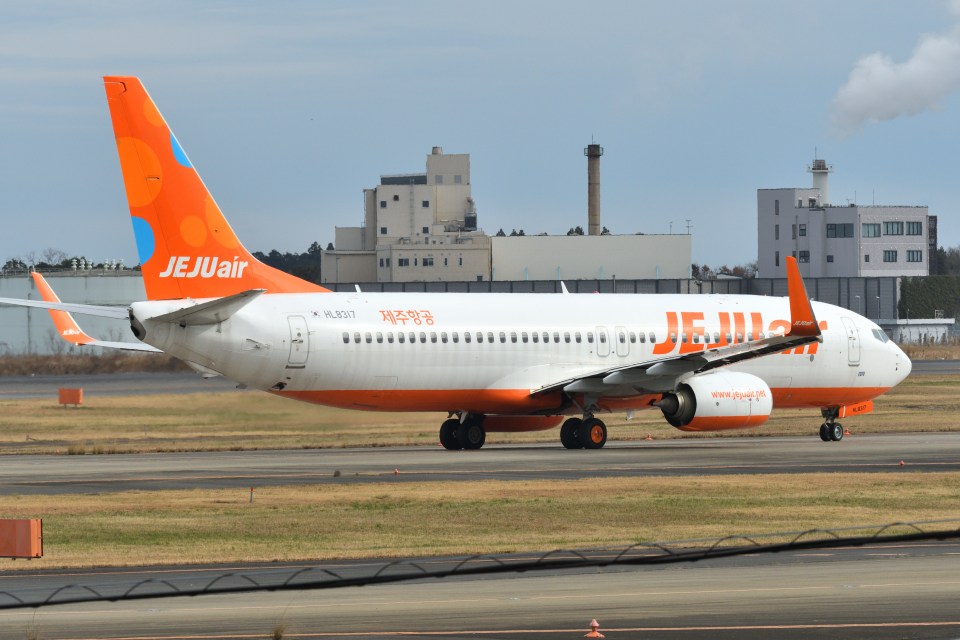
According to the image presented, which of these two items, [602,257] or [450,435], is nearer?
[450,435]

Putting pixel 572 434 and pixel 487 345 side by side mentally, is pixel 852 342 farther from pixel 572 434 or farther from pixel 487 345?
pixel 487 345

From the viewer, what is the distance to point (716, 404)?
41688mm

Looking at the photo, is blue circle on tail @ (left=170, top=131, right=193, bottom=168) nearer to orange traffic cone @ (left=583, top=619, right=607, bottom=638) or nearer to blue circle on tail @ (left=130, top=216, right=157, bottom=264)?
blue circle on tail @ (left=130, top=216, right=157, bottom=264)

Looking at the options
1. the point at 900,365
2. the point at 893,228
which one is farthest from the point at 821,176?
the point at 900,365

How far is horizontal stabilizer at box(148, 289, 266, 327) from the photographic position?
3641 centimetres

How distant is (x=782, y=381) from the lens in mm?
46375

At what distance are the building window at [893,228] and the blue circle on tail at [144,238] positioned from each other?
5327 inches

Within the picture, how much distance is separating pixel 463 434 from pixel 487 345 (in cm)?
289

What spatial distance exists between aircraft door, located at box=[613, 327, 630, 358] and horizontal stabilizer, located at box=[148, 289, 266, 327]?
11812 millimetres

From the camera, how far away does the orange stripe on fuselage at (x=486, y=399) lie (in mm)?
40156

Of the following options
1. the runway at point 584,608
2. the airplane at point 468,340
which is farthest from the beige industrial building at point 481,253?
A: the runway at point 584,608

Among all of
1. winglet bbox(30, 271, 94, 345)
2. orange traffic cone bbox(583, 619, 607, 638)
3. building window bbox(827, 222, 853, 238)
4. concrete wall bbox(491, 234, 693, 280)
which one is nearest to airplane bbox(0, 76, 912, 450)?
winglet bbox(30, 271, 94, 345)

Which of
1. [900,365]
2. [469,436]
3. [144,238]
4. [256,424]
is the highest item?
[144,238]

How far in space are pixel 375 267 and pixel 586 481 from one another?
11302 cm
